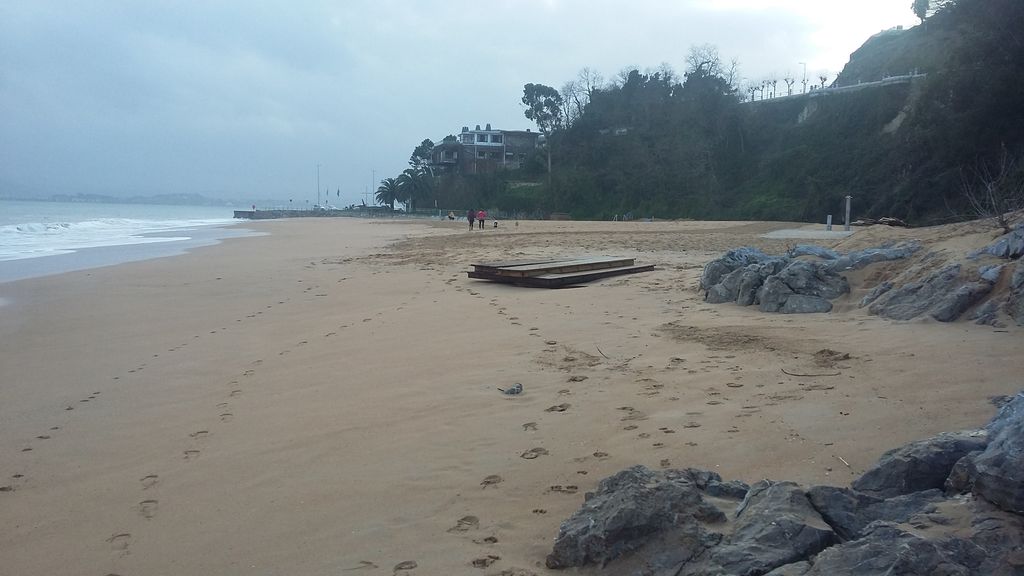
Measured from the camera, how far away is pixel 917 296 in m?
6.46

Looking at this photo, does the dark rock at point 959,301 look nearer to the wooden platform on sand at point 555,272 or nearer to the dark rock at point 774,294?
the dark rock at point 774,294

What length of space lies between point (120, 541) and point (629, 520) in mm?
2479

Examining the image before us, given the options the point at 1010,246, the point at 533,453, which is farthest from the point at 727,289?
the point at 533,453

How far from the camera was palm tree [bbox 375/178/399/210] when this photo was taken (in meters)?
88.5

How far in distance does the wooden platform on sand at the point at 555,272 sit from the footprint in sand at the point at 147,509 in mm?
7519

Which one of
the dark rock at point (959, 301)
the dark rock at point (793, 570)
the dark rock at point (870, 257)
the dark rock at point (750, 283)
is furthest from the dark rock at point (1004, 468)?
the dark rock at point (870, 257)

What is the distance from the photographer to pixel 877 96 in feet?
164

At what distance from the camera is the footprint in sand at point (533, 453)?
3979 mm

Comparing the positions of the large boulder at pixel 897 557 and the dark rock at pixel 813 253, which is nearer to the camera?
the large boulder at pixel 897 557

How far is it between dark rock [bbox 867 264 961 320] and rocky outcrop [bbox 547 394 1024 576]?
3837 mm

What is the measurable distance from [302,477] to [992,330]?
5274mm

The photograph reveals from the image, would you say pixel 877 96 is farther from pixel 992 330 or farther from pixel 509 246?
pixel 992 330

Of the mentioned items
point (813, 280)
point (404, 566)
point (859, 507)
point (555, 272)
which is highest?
point (813, 280)

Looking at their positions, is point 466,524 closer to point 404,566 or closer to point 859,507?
point 404,566
